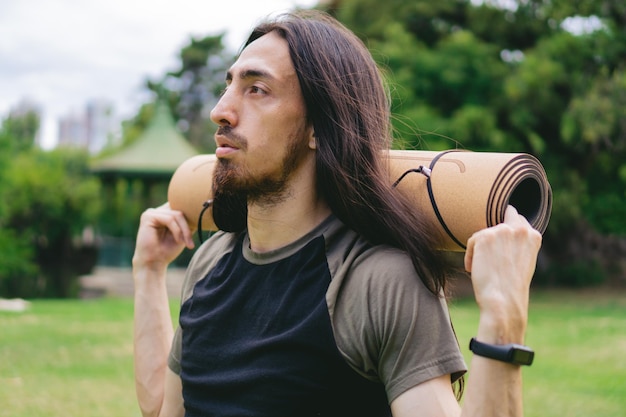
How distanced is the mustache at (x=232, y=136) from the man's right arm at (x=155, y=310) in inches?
23.2

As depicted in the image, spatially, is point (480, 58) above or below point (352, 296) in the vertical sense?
below

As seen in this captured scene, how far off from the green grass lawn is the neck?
1.73 meters

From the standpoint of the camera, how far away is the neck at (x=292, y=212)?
1948mm

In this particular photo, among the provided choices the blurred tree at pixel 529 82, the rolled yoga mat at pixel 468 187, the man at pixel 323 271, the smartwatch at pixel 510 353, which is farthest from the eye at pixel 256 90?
the blurred tree at pixel 529 82

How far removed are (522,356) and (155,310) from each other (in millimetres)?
1285

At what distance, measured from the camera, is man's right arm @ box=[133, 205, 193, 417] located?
90.9 inches

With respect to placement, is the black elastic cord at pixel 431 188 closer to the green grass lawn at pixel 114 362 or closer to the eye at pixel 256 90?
the eye at pixel 256 90

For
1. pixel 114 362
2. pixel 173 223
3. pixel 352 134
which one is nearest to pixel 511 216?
pixel 352 134

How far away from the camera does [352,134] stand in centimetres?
187

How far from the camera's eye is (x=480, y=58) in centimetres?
1719

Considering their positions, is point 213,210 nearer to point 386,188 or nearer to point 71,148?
point 386,188

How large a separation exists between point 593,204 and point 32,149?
2322cm

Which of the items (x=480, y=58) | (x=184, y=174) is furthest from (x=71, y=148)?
(x=184, y=174)

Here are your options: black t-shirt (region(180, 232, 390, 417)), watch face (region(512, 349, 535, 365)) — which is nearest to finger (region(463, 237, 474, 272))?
watch face (region(512, 349, 535, 365))
